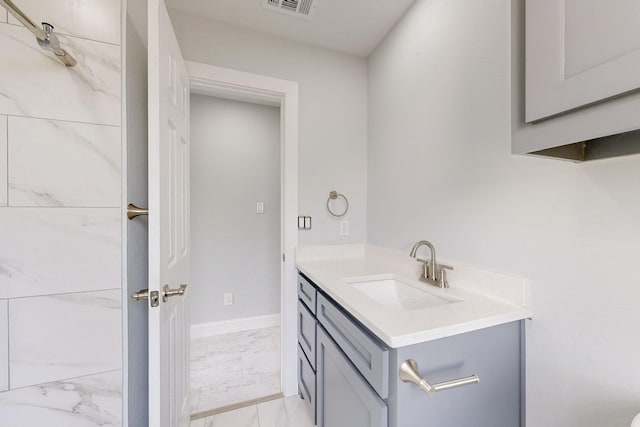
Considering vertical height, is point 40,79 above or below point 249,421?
above

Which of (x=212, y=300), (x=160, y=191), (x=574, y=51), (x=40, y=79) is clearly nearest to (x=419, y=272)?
(x=574, y=51)

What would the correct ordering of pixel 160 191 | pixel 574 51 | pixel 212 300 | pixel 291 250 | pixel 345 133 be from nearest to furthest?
pixel 574 51, pixel 160 191, pixel 291 250, pixel 345 133, pixel 212 300

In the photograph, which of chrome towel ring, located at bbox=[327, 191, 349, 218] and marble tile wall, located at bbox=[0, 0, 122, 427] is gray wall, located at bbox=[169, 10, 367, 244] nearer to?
chrome towel ring, located at bbox=[327, 191, 349, 218]

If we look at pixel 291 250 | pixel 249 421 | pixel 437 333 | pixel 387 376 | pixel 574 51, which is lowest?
pixel 249 421

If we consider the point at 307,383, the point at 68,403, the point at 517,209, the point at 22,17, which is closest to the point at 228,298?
the point at 307,383

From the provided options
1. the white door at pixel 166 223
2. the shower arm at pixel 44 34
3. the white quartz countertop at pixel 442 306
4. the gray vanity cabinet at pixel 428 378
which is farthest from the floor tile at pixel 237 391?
the shower arm at pixel 44 34

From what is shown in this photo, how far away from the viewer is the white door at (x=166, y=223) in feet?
2.78

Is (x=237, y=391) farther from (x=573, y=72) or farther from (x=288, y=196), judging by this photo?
(x=573, y=72)

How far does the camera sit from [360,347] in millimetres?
895

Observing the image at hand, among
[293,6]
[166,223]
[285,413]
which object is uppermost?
[293,6]

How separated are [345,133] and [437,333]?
149cm

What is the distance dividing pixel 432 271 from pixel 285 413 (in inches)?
50.6

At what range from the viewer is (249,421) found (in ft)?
4.97

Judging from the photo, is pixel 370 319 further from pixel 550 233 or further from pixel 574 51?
pixel 574 51
